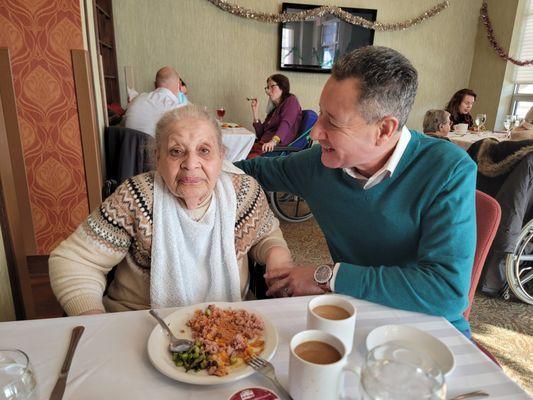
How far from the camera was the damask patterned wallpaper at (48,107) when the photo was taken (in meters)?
2.27

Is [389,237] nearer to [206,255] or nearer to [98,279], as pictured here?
[206,255]

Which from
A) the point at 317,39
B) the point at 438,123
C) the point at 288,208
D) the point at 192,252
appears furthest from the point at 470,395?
the point at 317,39

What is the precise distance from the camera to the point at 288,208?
4.24 metres

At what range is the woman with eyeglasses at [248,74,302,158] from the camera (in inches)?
158

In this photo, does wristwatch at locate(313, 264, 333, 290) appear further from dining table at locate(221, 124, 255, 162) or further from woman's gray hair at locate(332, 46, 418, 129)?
dining table at locate(221, 124, 255, 162)

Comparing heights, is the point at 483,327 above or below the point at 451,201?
below

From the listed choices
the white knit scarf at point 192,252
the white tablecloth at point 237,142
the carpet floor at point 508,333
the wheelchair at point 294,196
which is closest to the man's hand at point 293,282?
the white knit scarf at point 192,252

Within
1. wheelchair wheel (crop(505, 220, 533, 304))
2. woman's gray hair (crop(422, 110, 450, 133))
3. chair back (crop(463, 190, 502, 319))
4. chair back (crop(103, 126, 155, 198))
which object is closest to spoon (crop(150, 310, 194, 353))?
chair back (crop(463, 190, 502, 319))

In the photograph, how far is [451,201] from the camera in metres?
1.04

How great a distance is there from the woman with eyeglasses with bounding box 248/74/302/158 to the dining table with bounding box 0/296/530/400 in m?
2.98

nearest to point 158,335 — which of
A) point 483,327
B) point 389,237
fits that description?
point 389,237

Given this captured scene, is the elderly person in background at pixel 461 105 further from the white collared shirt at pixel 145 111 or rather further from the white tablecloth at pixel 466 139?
the white collared shirt at pixel 145 111

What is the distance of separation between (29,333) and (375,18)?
5778 millimetres

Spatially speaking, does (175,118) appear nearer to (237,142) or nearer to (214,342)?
(214,342)
